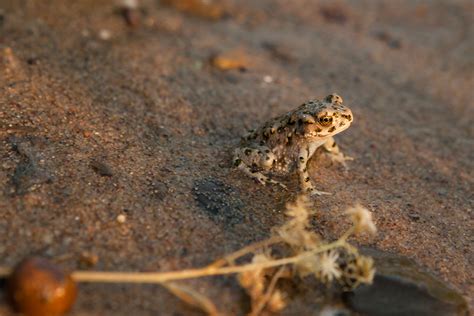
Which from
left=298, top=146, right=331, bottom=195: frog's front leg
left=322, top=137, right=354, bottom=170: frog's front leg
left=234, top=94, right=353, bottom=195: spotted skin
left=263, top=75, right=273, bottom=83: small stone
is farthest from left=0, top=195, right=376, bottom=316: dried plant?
left=263, top=75, right=273, bottom=83: small stone

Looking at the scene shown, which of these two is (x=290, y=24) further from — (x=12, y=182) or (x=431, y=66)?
(x=12, y=182)

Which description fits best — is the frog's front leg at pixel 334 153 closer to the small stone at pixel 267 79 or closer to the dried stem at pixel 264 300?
the small stone at pixel 267 79

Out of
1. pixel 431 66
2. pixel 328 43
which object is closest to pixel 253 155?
pixel 328 43

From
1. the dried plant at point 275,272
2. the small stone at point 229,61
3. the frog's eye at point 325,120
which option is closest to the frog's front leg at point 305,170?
the frog's eye at point 325,120

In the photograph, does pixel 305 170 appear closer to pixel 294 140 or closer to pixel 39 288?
pixel 294 140

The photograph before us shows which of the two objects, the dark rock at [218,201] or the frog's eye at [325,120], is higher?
the frog's eye at [325,120]

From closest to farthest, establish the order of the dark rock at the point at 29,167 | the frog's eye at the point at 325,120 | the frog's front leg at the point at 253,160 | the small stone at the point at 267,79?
the dark rock at the point at 29,167 → the frog's eye at the point at 325,120 → the frog's front leg at the point at 253,160 → the small stone at the point at 267,79

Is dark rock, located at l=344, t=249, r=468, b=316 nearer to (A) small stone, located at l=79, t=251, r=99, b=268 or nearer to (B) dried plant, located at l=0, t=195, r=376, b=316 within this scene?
(B) dried plant, located at l=0, t=195, r=376, b=316
